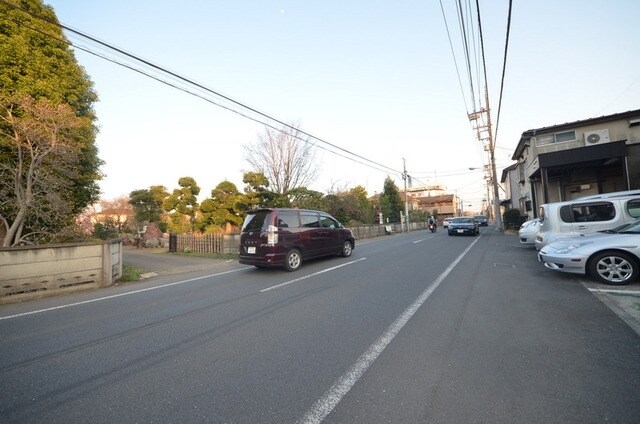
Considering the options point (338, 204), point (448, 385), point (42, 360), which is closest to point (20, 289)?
point (42, 360)

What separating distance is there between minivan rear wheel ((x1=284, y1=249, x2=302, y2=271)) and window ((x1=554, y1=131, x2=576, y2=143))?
19.3 metres

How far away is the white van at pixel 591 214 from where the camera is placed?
7.28 meters

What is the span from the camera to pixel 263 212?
8.28m

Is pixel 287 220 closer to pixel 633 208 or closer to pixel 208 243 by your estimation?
pixel 208 243

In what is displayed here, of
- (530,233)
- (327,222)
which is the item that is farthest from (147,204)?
(530,233)

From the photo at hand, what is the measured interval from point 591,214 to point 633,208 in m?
0.79

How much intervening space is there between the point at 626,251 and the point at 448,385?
18.5ft

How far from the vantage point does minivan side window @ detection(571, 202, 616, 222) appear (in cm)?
748

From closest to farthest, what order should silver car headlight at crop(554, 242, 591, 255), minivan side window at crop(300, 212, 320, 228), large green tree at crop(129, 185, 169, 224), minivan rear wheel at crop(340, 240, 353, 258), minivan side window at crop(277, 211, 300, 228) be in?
1. silver car headlight at crop(554, 242, 591, 255)
2. minivan side window at crop(277, 211, 300, 228)
3. minivan side window at crop(300, 212, 320, 228)
4. minivan rear wheel at crop(340, 240, 353, 258)
5. large green tree at crop(129, 185, 169, 224)

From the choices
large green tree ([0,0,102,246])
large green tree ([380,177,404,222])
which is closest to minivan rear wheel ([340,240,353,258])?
large green tree ([0,0,102,246])

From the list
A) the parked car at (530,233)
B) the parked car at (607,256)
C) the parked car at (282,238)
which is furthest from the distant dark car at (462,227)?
the parked car at (607,256)

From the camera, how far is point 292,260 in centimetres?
827

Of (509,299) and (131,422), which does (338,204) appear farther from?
(131,422)

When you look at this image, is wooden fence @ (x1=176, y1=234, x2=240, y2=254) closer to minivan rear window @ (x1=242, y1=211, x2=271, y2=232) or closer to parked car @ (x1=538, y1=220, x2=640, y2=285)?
minivan rear window @ (x1=242, y1=211, x2=271, y2=232)
